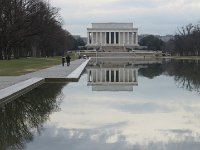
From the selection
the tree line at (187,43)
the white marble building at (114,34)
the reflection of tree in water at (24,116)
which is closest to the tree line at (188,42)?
the tree line at (187,43)

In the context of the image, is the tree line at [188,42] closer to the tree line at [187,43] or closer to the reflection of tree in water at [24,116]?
the tree line at [187,43]

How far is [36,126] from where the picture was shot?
9883 millimetres

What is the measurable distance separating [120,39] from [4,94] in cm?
13077

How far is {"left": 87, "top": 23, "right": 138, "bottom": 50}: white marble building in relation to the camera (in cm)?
14388

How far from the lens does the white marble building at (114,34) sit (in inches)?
5664

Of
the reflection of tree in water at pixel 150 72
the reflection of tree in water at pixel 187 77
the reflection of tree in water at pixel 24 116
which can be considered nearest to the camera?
the reflection of tree in water at pixel 24 116

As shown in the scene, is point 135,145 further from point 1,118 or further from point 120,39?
point 120,39

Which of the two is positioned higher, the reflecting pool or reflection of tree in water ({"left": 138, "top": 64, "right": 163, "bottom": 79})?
the reflecting pool

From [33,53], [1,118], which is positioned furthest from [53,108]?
[33,53]

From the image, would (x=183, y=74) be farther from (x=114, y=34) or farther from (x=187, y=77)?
(x=114, y=34)

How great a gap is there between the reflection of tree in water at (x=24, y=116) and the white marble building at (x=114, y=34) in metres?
128

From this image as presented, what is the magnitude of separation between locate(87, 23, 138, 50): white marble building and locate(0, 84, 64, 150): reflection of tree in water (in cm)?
12752

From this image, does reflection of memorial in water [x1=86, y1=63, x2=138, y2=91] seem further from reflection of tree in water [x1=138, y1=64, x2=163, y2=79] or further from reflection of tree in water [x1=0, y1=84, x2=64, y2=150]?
reflection of tree in water [x1=0, y1=84, x2=64, y2=150]

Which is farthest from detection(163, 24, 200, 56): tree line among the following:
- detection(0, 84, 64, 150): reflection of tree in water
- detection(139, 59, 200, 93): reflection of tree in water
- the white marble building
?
detection(0, 84, 64, 150): reflection of tree in water
